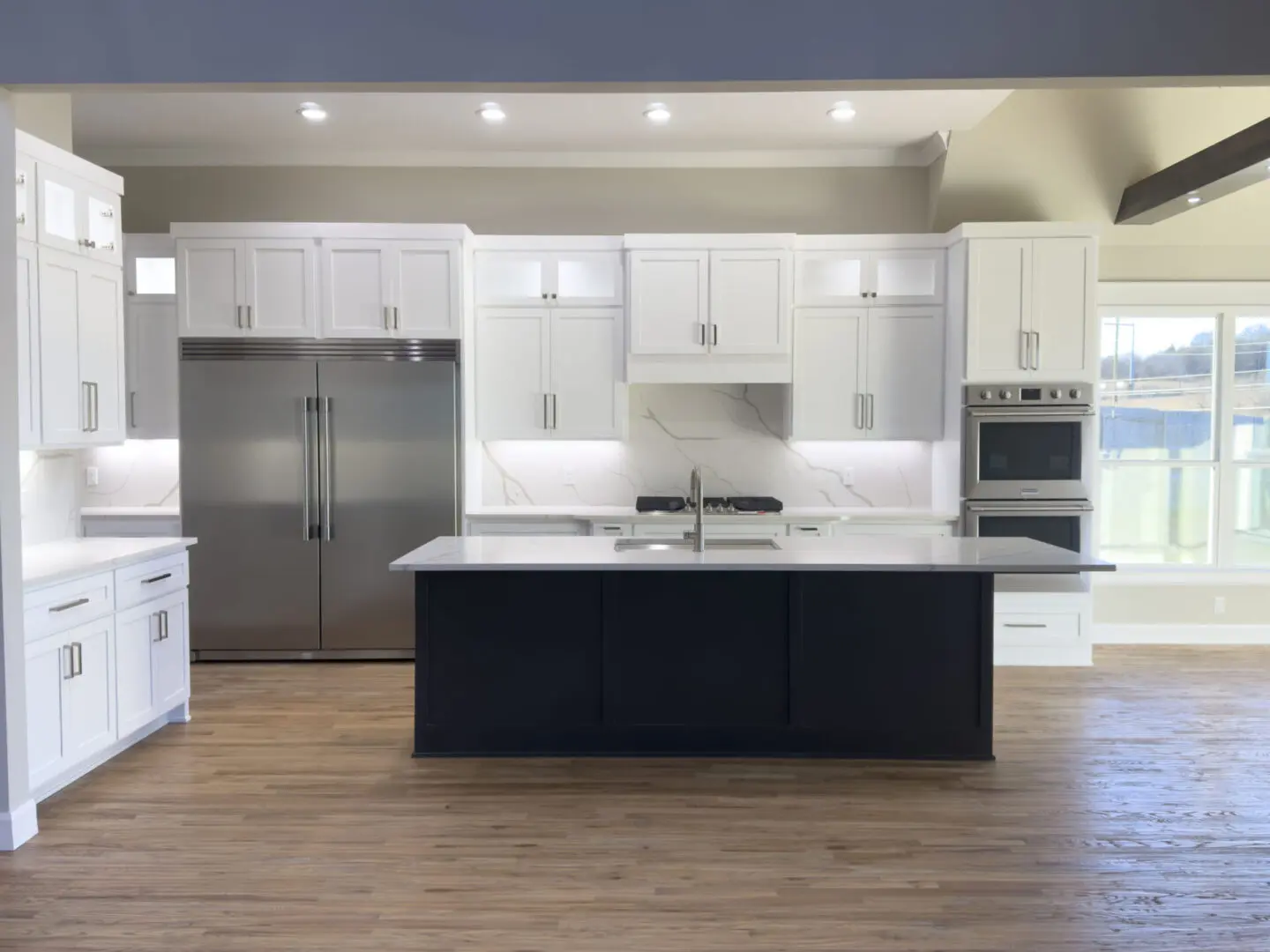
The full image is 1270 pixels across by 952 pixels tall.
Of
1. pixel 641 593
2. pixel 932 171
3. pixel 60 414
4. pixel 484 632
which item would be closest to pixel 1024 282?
pixel 932 171

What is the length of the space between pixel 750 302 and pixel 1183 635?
3484 mm

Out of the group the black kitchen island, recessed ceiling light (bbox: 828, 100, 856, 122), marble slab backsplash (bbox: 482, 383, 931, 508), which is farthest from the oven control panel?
the black kitchen island

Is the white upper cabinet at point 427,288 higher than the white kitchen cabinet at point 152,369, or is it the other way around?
the white upper cabinet at point 427,288

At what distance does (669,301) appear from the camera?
18.6 ft

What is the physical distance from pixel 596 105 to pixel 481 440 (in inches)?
82.1

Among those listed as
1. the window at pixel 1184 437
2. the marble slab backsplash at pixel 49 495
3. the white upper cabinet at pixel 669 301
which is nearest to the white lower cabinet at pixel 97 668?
the marble slab backsplash at pixel 49 495

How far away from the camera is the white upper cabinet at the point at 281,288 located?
17.8ft

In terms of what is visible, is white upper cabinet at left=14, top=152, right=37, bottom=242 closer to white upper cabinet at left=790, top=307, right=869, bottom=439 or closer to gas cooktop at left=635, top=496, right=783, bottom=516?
gas cooktop at left=635, top=496, right=783, bottom=516

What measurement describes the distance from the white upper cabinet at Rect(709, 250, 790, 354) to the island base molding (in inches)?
85.6

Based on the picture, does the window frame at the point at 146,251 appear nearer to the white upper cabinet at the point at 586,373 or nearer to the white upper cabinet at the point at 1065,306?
the white upper cabinet at the point at 586,373

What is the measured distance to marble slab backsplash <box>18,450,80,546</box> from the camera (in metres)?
4.09

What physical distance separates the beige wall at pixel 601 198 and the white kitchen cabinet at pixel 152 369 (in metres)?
0.87

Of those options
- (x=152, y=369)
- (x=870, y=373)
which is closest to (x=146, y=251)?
(x=152, y=369)

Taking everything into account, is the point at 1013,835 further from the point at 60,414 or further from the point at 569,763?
the point at 60,414
